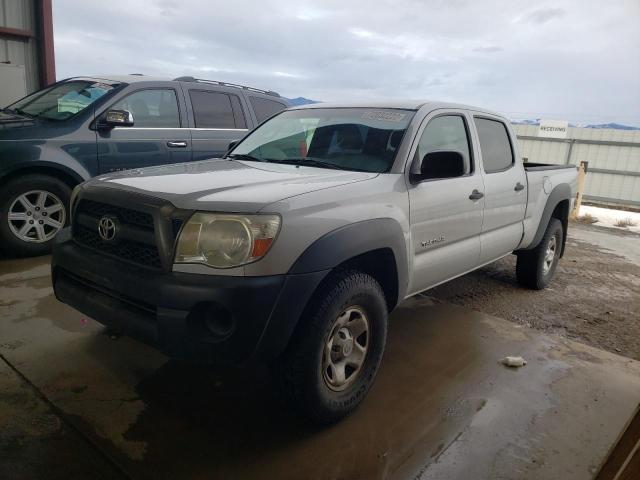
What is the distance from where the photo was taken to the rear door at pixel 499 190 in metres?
3.80

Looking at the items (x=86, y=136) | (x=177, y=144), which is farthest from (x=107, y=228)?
(x=177, y=144)

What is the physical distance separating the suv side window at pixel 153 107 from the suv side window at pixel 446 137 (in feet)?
10.8

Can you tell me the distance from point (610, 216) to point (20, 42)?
39.8 ft

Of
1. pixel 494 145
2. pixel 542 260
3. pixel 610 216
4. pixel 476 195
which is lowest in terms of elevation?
pixel 610 216

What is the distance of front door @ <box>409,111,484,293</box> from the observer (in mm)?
3033

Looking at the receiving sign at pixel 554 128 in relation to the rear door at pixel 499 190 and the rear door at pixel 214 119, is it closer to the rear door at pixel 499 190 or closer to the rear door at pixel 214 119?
the rear door at pixel 499 190

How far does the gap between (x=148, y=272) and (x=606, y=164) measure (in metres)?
13.9

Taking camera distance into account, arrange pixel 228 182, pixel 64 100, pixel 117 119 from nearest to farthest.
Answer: pixel 228 182 < pixel 117 119 < pixel 64 100

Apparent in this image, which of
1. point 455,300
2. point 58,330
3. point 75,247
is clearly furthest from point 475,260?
point 58,330

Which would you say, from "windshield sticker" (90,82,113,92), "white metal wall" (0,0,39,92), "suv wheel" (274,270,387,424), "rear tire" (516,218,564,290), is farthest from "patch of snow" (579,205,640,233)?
"white metal wall" (0,0,39,92)

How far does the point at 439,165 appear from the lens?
2.93m

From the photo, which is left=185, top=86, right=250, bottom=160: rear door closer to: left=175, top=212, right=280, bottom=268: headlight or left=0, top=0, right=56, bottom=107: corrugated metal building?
left=175, top=212, right=280, bottom=268: headlight

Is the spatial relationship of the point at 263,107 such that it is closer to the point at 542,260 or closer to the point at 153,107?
the point at 153,107

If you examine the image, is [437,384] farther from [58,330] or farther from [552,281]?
[552,281]
